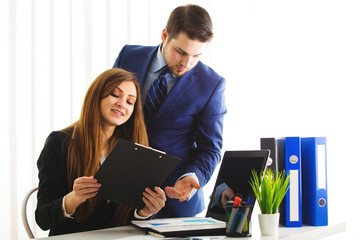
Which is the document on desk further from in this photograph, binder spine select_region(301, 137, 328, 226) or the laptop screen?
binder spine select_region(301, 137, 328, 226)

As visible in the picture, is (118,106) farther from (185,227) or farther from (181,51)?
(185,227)

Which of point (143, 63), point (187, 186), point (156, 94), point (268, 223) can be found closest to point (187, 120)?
point (156, 94)

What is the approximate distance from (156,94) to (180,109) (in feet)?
0.49

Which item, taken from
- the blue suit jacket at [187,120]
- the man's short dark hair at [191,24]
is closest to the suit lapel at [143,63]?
the blue suit jacket at [187,120]

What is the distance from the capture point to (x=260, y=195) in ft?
4.83

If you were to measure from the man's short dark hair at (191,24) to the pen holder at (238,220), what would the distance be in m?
0.91

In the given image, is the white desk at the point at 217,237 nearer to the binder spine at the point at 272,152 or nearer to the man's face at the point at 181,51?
the binder spine at the point at 272,152

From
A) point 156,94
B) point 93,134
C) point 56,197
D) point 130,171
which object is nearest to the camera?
point 130,171

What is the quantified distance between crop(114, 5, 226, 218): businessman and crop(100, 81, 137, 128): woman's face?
298 mm

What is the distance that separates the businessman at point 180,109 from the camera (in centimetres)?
224

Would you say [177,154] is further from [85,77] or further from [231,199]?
[85,77]

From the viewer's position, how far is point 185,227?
1497 millimetres

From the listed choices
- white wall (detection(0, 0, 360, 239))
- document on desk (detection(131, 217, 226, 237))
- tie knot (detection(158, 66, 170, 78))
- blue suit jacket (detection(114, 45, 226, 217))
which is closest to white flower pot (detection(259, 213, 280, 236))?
document on desk (detection(131, 217, 226, 237))

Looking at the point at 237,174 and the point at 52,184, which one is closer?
the point at 237,174
